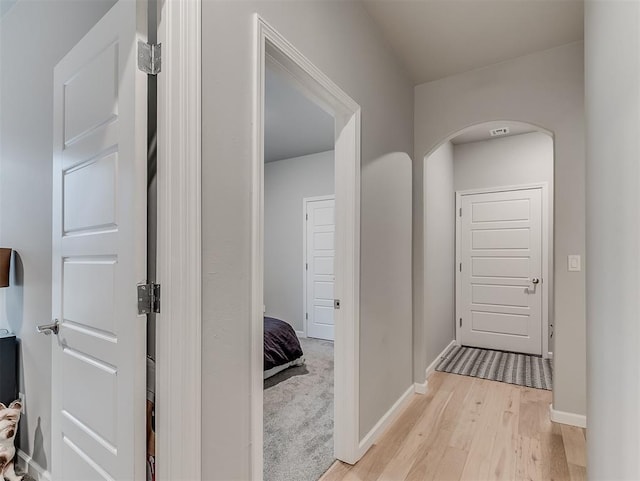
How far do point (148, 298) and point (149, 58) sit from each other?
77cm

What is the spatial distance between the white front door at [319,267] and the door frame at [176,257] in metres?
3.84

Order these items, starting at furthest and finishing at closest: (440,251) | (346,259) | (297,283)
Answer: (297,283) < (440,251) < (346,259)

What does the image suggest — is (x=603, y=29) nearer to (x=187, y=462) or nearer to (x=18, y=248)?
(x=187, y=462)

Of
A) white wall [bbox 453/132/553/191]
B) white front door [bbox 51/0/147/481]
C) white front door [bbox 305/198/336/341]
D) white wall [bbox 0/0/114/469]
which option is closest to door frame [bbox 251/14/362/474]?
white front door [bbox 51/0/147/481]

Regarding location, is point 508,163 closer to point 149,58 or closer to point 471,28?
point 471,28

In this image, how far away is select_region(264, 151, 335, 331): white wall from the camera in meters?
5.03

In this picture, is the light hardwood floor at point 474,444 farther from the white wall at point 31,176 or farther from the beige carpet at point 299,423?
the white wall at point 31,176

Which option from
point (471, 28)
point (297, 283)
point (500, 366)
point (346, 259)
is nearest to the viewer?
point (346, 259)

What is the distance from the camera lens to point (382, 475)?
1.86 meters

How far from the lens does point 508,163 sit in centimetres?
417

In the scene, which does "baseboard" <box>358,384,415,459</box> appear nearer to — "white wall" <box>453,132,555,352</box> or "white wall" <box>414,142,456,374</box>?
"white wall" <box>414,142,456,374</box>

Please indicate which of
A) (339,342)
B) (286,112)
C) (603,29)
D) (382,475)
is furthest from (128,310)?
(286,112)

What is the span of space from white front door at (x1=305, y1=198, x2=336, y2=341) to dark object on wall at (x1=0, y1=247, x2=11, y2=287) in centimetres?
354

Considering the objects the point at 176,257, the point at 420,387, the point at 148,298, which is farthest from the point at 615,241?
the point at 420,387
